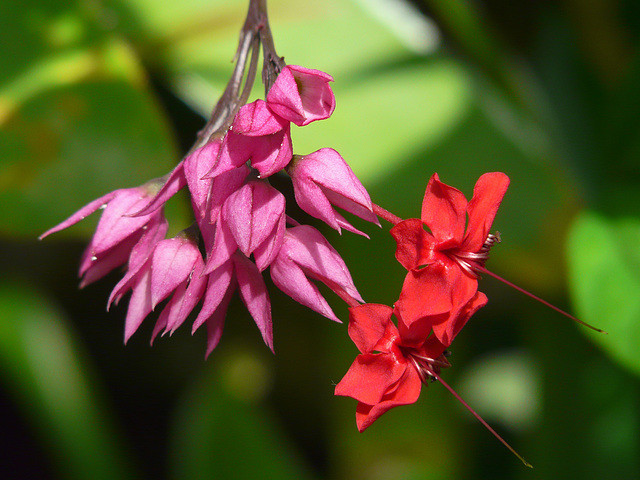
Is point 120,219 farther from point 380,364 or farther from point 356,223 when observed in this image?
point 356,223

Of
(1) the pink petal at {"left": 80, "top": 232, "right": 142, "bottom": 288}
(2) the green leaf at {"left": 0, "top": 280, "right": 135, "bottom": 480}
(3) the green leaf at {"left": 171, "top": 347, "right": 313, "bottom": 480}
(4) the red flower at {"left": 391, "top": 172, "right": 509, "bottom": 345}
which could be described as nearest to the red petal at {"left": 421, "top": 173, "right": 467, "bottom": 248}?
(4) the red flower at {"left": 391, "top": 172, "right": 509, "bottom": 345}

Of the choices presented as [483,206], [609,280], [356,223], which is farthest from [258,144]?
[356,223]

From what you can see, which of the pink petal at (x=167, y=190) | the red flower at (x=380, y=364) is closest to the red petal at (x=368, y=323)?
the red flower at (x=380, y=364)

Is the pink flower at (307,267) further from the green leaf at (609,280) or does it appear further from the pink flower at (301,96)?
the green leaf at (609,280)

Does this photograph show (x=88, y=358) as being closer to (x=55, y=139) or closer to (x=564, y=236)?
(x=55, y=139)

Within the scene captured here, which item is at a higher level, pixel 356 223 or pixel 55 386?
pixel 356 223

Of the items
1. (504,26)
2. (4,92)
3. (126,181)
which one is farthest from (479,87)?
(4,92)

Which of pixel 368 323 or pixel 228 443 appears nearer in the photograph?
pixel 368 323
